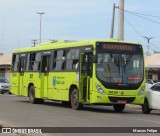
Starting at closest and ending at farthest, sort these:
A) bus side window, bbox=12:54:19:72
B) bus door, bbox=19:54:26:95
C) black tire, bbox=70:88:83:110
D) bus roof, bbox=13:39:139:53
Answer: bus roof, bbox=13:39:139:53, black tire, bbox=70:88:83:110, bus door, bbox=19:54:26:95, bus side window, bbox=12:54:19:72

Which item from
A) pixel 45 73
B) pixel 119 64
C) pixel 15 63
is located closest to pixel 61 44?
pixel 45 73

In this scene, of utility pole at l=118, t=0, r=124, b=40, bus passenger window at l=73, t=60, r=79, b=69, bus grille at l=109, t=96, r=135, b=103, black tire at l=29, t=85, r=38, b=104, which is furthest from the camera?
utility pole at l=118, t=0, r=124, b=40

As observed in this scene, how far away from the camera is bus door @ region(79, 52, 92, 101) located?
20.8m

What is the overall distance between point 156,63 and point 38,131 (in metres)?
47.3

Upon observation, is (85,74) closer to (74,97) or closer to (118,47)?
(74,97)

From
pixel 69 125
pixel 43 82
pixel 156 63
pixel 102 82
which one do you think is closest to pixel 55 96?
pixel 43 82

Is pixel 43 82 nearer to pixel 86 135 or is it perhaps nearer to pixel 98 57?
pixel 98 57

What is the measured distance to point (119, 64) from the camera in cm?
2075

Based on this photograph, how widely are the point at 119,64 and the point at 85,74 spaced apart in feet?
5.24

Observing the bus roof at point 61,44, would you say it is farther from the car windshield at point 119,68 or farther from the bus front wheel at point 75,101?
the bus front wheel at point 75,101

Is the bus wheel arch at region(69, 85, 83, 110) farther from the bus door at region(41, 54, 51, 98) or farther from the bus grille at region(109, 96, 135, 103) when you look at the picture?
the bus door at region(41, 54, 51, 98)

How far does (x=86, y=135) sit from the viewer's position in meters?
12.1

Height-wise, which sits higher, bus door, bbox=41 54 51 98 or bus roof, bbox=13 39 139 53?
bus roof, bbox=13 39 139 53

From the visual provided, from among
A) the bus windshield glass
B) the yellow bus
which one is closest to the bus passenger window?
the yellow bus
